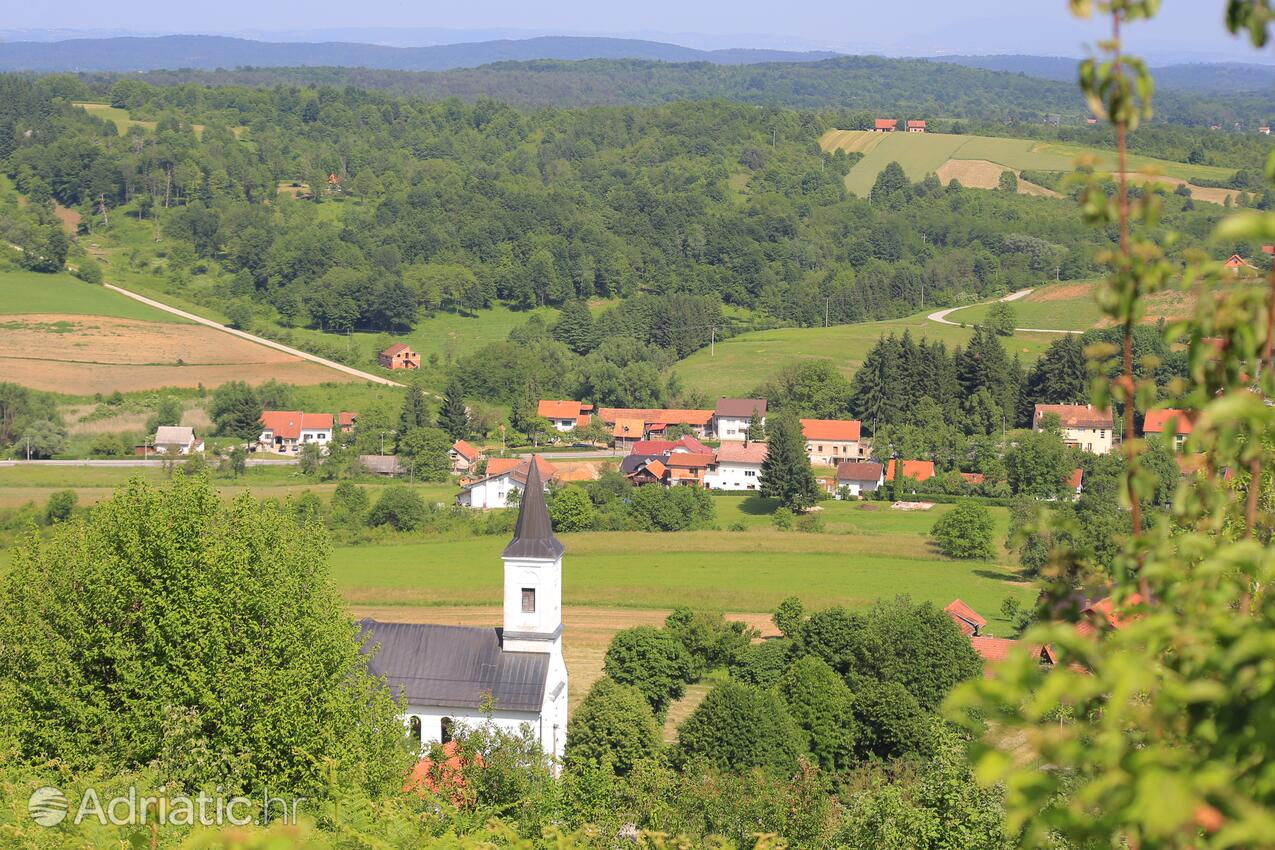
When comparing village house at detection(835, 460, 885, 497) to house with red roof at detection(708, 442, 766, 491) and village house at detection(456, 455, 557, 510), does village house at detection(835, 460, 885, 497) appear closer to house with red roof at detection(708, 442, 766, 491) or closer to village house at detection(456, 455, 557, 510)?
house with red roof at detection(708, 442, 766, 491)

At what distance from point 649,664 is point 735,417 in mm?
49009

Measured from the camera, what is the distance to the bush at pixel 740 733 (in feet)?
107

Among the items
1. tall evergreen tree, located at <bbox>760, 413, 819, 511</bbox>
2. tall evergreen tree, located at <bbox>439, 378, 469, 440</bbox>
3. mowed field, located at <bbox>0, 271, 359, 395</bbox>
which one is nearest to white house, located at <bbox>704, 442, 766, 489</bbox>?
tall evergreen tree, located at <bbox>760, 413, 819, 511</bbox>

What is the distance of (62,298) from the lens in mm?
109688

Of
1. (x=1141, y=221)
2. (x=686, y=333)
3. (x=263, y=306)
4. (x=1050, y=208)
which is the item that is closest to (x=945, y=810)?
(x=1141, y=221)

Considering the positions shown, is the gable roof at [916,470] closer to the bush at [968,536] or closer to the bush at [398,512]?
the bush at [968,536]

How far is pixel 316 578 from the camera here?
25.1 meters

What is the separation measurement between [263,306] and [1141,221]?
12153 centimetres

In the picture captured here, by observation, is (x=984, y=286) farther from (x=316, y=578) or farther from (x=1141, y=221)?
(x=1141, y=221)

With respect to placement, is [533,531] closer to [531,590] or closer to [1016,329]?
[531,590]

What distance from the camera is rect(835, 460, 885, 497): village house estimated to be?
235ft

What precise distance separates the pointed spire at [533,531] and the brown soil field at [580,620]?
408 inches

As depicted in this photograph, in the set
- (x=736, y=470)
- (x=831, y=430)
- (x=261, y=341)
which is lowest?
(x=736, y=470)

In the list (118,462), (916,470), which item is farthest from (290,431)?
(916,470)
